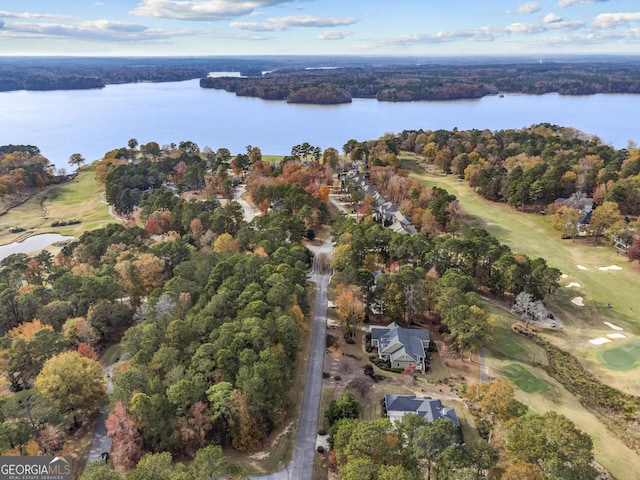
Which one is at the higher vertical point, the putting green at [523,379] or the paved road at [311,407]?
the paved road at [311,407]

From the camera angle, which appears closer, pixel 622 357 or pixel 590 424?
pixel 590 424

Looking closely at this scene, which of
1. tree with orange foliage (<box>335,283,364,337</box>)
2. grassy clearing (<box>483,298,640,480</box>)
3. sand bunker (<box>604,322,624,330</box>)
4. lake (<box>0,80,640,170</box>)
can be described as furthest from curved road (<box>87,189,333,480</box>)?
lake (<box>0,80,640,170</box>)

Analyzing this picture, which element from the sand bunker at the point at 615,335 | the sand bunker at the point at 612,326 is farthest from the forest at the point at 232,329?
the sand bunker at the point at 615,335

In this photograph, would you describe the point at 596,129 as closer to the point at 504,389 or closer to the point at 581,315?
the point at 581,315

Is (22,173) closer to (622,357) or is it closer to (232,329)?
(232,329)

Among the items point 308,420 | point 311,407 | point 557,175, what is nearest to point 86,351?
point 311,407

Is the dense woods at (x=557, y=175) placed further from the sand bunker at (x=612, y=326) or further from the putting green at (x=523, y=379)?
the putting green at (x=523, y=379)

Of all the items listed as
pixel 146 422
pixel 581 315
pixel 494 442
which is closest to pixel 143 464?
pixel 146 422
